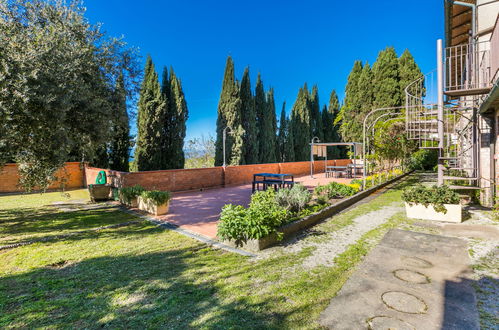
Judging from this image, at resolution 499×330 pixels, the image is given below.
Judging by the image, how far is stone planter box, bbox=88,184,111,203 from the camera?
9.22m

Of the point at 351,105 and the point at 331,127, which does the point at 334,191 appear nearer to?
the point at 351,105

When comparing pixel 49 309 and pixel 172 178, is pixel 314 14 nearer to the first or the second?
pixel 172 178

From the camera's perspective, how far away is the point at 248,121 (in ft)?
69.3

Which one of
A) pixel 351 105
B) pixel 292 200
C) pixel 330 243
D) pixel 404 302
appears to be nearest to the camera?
pixel 404 302

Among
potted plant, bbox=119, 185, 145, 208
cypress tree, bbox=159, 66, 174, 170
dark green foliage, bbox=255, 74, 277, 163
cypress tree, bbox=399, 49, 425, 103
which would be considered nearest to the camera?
potted plant, bbox=119, 185, 145, 208

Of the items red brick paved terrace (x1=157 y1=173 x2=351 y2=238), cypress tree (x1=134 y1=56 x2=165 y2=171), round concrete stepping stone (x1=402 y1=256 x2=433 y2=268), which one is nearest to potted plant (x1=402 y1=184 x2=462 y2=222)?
round concrete stepping stone (x1=402 y1=256 x2=433 y2=268)

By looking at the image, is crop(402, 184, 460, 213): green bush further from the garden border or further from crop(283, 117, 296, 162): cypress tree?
crop(283, 117, 296, 162): cypress tree

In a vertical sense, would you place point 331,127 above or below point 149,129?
above

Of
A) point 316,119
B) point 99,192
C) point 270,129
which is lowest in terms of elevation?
point 99,192

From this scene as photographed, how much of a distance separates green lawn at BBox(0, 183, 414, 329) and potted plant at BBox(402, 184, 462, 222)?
2.00 metres

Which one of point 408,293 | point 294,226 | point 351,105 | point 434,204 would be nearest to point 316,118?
point 351,105

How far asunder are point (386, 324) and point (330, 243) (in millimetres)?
2319

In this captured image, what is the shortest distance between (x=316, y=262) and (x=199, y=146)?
18.1 metres

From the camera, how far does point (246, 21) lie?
870 inches
